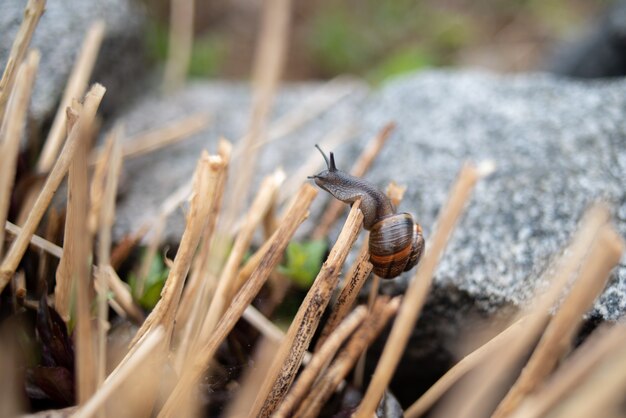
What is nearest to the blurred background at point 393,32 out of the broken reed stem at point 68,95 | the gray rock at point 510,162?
the gray rock at point 510,162

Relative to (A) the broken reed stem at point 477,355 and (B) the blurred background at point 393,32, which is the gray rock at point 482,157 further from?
(B) the blurred background at point 393,32

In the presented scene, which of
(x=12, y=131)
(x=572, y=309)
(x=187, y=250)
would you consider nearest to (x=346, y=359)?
(x=187, y=250)

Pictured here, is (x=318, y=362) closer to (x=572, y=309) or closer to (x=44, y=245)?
(x=572, y=309)

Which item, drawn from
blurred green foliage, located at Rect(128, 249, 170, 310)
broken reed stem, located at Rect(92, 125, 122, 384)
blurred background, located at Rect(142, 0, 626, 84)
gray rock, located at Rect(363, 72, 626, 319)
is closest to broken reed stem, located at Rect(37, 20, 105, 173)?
broken reed stem, located at Rect(92, 125, 122, 384)

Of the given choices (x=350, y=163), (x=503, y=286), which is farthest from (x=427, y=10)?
(x=503, y=286)

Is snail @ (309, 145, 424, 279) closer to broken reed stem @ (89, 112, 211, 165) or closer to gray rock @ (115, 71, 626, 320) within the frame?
gray rock @ (115, 71, 626, 320)

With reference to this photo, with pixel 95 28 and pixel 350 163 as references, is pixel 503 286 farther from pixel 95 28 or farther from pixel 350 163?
pixel 95 28
